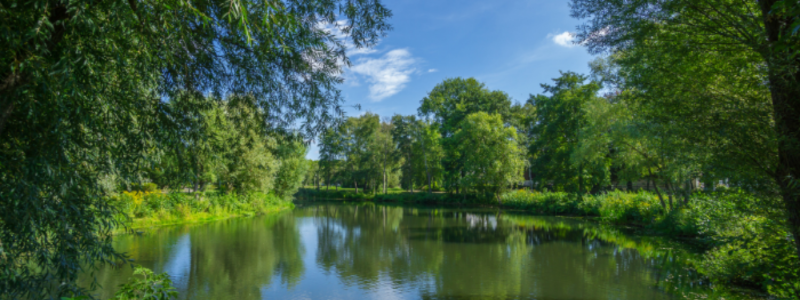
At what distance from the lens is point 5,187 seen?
3.48m

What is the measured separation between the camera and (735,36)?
477 cm

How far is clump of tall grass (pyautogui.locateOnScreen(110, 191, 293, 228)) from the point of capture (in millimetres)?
15453

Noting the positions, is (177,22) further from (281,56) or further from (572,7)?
(572,7)

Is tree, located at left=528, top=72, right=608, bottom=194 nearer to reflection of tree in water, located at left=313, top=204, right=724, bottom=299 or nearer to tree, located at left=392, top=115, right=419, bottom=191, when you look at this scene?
reflection of tree in water, located at left=313, top=204, right=724, bottom=299

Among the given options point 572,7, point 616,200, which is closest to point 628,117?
point 616,200

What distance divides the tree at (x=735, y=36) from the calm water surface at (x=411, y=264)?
15.1ft

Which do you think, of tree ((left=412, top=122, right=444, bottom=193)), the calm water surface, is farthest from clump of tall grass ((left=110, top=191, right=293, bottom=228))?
tree ((left=412, top=122, right=444, bottom=193))

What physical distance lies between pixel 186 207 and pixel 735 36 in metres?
20.1

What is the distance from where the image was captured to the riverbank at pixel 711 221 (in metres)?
5.34

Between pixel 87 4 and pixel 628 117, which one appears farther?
pixel 628 117

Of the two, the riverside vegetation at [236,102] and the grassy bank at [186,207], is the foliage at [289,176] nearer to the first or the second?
the grassy bank at [186,207]

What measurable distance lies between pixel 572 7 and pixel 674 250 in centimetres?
960

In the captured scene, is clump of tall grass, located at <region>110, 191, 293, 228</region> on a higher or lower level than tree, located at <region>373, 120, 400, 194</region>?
lower

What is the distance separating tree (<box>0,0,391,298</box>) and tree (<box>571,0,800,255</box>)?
11.5ft
